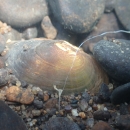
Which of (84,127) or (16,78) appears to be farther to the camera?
(16,78)

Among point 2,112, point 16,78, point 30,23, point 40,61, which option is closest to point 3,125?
point 2,112

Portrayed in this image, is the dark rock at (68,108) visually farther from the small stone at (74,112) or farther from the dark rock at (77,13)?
the dark rock at (77,13)

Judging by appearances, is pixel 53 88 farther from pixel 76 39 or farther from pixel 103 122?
pixel 76 39

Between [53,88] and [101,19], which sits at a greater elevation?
[101,19]

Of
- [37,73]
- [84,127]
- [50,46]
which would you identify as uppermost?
[50,46]

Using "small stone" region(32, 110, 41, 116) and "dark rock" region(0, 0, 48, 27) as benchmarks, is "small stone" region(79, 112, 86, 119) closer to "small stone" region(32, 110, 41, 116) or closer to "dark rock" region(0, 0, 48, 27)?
"small stone" region(32, 110, 41, 116)

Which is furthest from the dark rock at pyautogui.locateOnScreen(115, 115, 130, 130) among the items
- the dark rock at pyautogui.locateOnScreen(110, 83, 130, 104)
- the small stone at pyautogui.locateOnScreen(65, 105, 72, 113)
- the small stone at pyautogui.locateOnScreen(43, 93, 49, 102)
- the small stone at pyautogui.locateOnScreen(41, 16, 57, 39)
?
the small stone at pyautogui.locateOnScreen(41, 16, 57, 39)

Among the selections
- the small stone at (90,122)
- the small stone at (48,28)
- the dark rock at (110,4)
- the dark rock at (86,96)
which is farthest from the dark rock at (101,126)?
the dark rock at (110,4)
